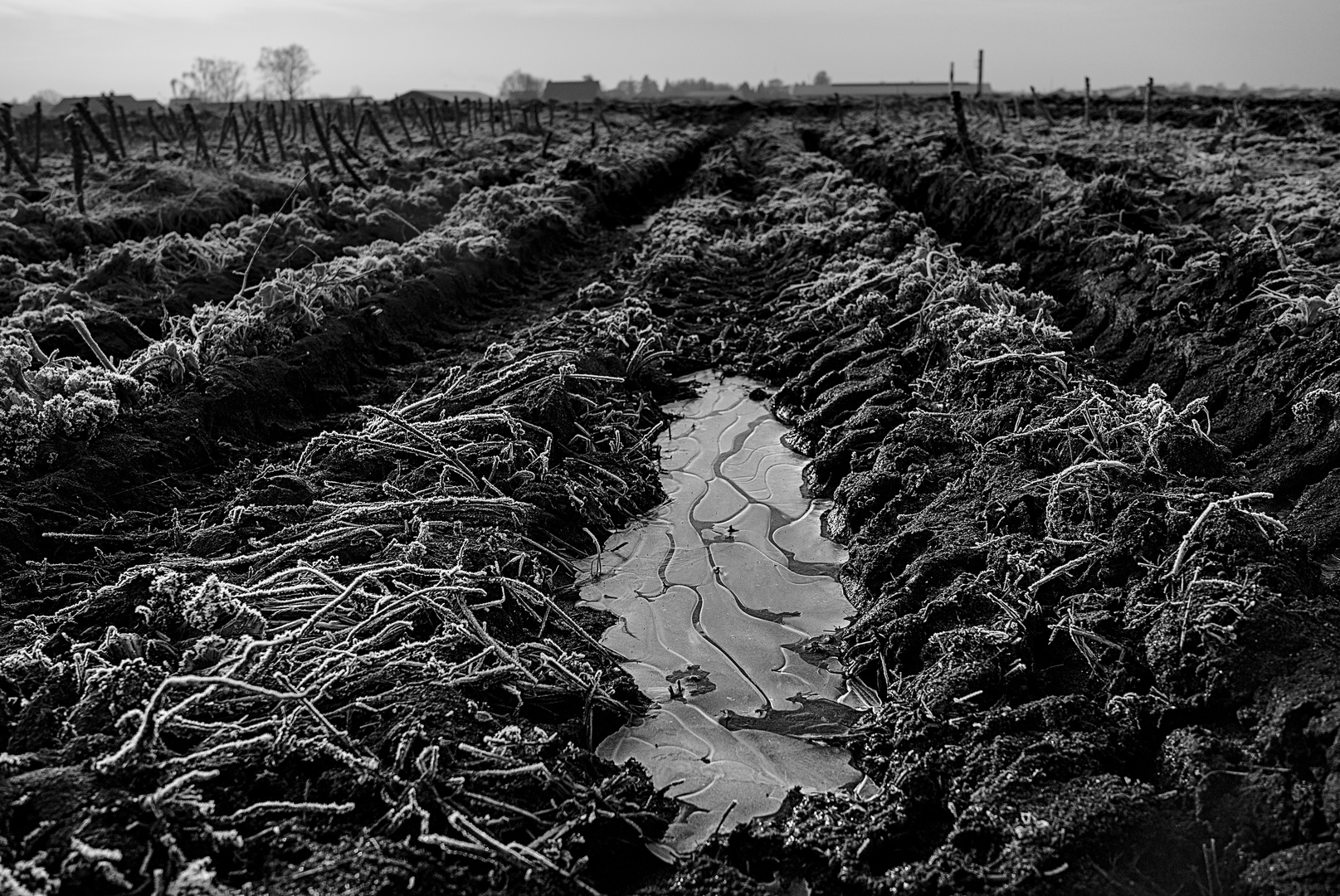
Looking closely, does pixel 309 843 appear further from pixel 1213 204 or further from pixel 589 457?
pixel 1213 204

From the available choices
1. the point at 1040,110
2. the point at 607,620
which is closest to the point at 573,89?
the point at 1040,110

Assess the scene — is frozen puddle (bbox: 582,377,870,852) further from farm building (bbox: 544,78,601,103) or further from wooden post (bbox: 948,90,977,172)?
farm building (bbox: 544,78,601,103)

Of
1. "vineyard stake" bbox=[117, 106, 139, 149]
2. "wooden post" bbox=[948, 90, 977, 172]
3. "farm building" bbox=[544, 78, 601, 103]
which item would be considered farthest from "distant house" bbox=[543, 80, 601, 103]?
"wooden post" bbox=[948, 90, 977, 172]

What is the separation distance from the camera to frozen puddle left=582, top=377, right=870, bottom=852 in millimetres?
3164

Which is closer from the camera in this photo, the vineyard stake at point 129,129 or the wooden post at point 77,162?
the wooden post at point 77,162

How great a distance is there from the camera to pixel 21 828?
7.56 feet

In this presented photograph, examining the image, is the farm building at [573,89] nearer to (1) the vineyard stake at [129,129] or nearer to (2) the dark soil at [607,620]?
(1) the vineyard stake at [129,129]

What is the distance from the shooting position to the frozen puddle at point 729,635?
3.16 meters

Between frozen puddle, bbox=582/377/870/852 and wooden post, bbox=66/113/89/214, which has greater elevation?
wooden post, bbox=66/113/89/214

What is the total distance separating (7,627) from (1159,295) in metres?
7.51

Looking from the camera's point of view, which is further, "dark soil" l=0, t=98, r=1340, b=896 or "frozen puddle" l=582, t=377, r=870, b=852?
"frozen puddle" l=582, t=377, r=870, b=852

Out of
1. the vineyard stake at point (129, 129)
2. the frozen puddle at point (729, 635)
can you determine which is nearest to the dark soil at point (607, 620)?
the frozen puddle at point (729, 635)

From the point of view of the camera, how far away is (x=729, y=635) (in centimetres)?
400

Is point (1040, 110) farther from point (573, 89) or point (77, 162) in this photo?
point (573, 89)
